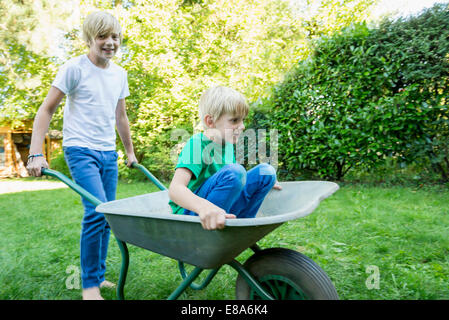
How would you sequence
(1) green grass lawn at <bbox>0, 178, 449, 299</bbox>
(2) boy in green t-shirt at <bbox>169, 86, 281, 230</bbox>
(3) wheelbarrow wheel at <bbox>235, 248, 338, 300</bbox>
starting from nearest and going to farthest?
(3) wheelbarrow wheel at <bbox>235, 248, 338, 300</bbox>, (2) boy in green t-shirt at <bbox>169, 86, 281, 230</bbox>, (1) green grass lawn at <bbox>0, 178, 449, 299</bbox>

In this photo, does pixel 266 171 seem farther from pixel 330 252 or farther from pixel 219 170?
pixel 330 252

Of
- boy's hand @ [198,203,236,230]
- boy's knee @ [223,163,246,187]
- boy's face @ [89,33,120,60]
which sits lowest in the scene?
boy's hand @ [198,203,236,230]

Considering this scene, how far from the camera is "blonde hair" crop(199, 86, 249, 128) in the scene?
146 centimetres

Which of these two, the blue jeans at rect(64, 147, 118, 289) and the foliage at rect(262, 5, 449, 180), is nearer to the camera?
the blue jeans at rect(64, 147, 118, 289)

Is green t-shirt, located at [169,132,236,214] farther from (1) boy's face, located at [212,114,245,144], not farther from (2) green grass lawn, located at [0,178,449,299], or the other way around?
(2) green grass lawn, located at [0,178,449,299]

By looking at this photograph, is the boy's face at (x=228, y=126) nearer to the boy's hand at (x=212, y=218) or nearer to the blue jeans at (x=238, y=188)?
the blue jeans at (x=238, y=188)

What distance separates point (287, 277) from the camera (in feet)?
4.16

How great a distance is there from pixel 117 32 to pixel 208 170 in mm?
958

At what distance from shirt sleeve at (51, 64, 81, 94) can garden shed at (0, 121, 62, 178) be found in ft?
35.0

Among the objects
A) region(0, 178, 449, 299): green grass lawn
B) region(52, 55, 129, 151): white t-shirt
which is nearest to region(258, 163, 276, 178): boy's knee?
region(0, 178, 449, 299): green grass lawn

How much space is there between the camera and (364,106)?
4441mm

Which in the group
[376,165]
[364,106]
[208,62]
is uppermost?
[208,62]

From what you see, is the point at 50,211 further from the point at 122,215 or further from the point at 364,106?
the point at 364,106
